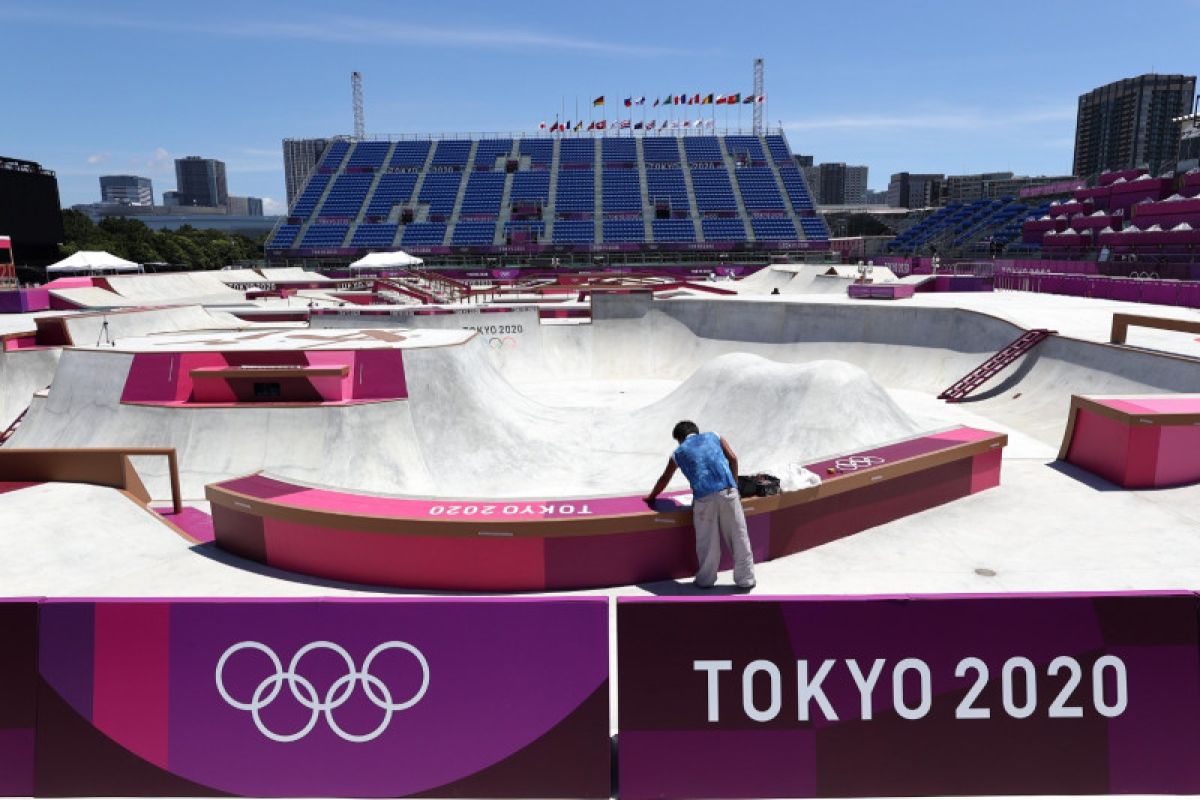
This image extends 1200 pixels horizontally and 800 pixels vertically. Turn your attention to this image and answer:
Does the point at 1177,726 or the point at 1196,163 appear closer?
the point at 1177,726

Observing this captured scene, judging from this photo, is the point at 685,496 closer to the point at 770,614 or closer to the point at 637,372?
the point at 770,614

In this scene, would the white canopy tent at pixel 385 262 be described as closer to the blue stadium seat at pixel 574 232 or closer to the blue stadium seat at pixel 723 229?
the blue stadium seat at pixel 574 232

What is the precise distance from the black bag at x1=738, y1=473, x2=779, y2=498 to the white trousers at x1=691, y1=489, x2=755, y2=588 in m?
0.78

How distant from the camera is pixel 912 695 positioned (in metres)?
4.46

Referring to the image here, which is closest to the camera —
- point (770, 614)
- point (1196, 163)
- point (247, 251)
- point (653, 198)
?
point (770, 614)

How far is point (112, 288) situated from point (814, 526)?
44241mm

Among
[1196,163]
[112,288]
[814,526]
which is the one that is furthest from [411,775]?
[1196,163]

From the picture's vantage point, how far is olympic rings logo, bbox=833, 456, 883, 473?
9.59 metres

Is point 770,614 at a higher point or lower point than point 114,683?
higher

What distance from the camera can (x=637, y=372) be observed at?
31.0 metres

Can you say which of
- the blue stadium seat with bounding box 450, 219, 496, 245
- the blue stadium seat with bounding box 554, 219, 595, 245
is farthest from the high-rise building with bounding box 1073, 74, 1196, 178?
the blue stadium seat with bounding box 450, 219, 496, 245

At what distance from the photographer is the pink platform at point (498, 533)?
7.90 meters

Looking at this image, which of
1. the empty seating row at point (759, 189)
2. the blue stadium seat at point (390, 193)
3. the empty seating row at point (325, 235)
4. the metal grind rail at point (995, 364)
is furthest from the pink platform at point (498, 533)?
the blue stadium seat at point (390, 193)

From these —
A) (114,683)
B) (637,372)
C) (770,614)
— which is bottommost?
(637,372)
